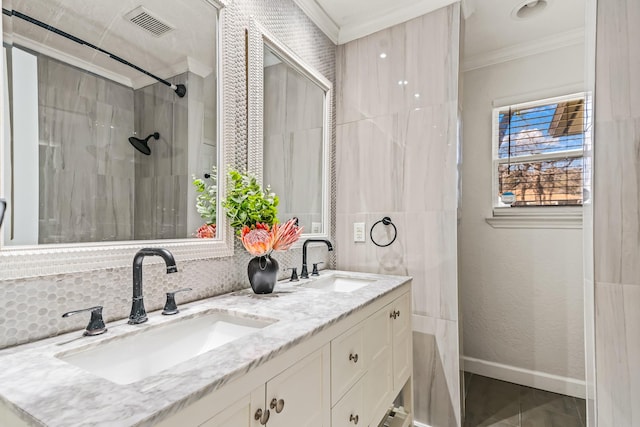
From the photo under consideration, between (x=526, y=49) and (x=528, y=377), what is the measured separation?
94.2 inches

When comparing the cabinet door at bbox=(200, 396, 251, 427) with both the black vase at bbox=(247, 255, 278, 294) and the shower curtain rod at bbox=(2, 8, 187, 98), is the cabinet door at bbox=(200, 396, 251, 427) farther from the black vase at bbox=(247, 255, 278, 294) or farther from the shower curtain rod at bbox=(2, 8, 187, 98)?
the shower curtain rod at bbox=(2, 8, 187, 98)

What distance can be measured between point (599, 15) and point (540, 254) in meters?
1.52

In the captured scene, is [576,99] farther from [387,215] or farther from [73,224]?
[73,224]

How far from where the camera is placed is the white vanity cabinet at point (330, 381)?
0.64 metres

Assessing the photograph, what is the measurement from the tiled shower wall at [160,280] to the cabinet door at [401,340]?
0.60 meters

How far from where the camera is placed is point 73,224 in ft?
2.92

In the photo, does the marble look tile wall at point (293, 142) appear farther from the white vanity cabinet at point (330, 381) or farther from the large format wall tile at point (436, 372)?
the large format wall tile at point (436, 372)

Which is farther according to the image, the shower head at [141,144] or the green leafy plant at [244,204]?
the green leafy plant at [244,204]

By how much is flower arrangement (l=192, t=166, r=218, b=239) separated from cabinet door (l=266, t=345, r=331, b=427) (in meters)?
0.66

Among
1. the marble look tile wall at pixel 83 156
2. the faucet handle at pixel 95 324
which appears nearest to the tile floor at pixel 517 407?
the faucet handle at pixel 95 324

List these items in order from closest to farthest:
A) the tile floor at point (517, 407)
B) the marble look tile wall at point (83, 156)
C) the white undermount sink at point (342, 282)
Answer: the marble look tile wall at point (83, 156), the white undermount sink at point (342, 282), the tile floor at point (517, 407)

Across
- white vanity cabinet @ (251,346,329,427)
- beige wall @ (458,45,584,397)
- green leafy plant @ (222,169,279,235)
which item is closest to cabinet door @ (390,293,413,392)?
white vanity cabinet @ (251,346,329,427)

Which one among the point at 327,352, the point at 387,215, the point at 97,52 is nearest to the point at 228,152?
the point at 97,52

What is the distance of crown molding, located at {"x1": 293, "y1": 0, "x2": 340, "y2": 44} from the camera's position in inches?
72.7
